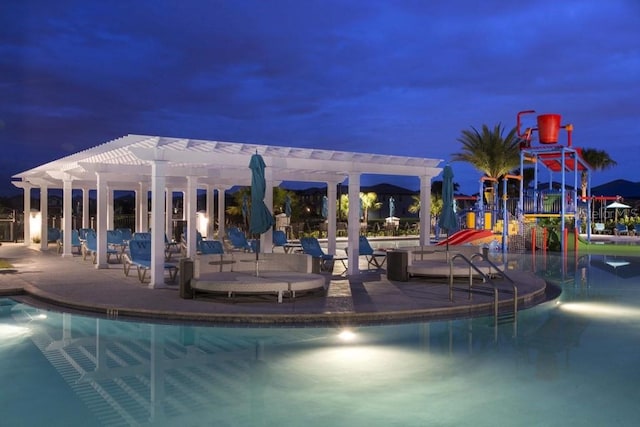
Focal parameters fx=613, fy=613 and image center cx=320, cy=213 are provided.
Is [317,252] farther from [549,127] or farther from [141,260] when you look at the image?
[549,127]

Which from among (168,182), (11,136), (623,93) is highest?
(623,93)

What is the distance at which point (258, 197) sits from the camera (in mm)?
11133

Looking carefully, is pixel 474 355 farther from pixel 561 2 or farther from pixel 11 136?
pixel 11 136

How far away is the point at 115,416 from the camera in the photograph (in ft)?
16.7

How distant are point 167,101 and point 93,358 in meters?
39.1

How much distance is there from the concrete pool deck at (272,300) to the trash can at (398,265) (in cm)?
18

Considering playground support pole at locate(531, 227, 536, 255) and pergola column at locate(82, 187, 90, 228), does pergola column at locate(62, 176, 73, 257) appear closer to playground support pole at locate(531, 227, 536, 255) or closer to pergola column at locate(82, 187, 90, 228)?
pergola column at locate(82, 187, 90, 228)

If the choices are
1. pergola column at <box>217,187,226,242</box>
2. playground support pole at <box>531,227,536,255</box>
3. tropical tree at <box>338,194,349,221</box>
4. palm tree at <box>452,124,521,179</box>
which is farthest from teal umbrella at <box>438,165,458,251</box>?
tropical tree at <box>338,194,349,221</box>

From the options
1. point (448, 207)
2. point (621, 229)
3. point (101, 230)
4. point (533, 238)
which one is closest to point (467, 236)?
point (533, 238)

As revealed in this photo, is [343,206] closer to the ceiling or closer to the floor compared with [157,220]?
closer to the ceiling

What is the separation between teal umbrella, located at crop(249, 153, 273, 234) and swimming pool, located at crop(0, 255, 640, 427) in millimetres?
3144

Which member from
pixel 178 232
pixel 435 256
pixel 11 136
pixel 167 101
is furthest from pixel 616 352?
pixel 11 136

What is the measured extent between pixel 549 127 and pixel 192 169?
14204mm

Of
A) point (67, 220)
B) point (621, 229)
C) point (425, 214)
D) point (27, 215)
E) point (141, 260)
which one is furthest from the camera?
point (621, 229)
